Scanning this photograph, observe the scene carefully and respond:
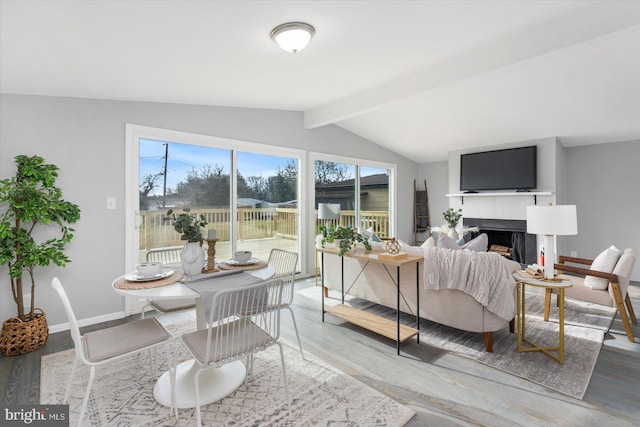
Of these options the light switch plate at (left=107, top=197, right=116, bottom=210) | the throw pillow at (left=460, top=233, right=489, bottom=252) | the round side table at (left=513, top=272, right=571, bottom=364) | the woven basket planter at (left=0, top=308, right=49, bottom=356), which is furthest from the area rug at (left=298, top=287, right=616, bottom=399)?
the woven basket planter at (left=0, top=308, right=49, bottom=356)

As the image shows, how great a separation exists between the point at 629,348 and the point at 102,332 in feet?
13.0

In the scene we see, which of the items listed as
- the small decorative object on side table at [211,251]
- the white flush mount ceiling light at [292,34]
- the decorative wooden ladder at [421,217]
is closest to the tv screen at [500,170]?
the decorative wooden ladder at [421,217]

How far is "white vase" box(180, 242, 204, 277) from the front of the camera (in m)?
2.09

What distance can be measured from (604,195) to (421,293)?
4.31 metres

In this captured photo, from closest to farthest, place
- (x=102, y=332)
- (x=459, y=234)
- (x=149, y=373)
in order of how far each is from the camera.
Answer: (x=102, y=332) → (x=149, y=373) → (x=459, y=234)

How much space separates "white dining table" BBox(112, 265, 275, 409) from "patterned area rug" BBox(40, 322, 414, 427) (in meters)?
0.05

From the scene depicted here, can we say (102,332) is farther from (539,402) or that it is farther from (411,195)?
(411,195)

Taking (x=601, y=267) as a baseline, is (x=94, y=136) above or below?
above

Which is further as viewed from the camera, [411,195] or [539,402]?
[411,195]

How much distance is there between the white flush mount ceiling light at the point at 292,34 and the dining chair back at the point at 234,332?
170 cm

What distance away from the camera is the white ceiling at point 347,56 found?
1959mm

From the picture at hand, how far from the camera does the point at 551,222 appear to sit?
2359 millimetres

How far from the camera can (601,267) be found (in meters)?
3.06

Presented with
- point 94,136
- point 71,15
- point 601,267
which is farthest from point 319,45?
point 601,267
